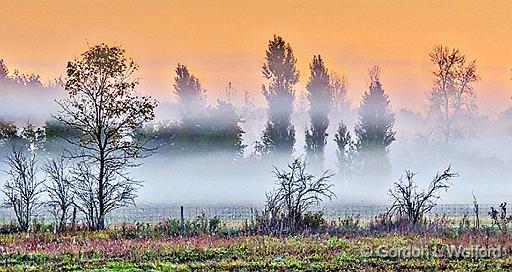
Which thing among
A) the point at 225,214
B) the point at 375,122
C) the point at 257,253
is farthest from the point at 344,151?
the point at 257,253

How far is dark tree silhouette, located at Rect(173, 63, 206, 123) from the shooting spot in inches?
2273

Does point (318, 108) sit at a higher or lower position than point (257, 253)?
higher

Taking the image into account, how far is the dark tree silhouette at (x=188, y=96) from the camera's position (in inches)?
2273

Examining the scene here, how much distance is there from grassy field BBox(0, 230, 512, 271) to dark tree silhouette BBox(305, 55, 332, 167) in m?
35.8

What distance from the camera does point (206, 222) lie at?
89.8 ft

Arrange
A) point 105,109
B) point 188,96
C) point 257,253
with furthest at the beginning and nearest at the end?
1. point 188,96
2. point 105,109
3. point 257,253

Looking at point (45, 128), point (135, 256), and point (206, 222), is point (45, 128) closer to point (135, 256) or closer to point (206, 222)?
point (206, 222)

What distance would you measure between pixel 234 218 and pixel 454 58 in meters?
34.4

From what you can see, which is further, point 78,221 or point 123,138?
point 123,138

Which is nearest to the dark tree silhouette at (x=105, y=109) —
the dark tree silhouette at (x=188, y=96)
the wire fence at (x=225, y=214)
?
the wire fence at (x=225, y=214)

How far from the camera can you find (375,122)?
60.5m

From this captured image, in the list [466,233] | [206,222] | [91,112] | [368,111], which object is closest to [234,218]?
[206,222]

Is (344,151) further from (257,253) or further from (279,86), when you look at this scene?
(257,253)

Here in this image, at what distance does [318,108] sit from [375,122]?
4.51 meters
